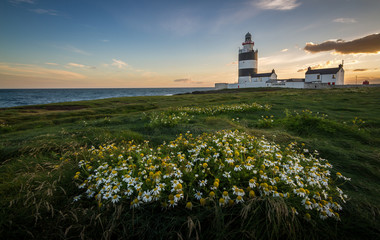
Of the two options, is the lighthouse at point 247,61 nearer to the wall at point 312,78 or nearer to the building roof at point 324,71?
the wall at point 312,78

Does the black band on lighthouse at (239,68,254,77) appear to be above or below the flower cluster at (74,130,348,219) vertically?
above

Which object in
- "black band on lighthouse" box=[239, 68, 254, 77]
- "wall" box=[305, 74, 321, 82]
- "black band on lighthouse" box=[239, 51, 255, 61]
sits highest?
"black band on lighthouse" box=[239, 51, 255, 61]

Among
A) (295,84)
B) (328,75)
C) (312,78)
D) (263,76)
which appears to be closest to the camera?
(295,84)

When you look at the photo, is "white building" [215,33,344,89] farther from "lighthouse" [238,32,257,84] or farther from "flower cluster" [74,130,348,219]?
"flower cluster" [74,130,348,219]

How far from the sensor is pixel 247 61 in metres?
63.9

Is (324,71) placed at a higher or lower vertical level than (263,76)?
higher

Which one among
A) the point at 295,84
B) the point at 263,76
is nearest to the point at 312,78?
the point at 295,84

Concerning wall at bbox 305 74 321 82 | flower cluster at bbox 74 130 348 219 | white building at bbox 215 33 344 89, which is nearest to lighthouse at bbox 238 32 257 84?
white building at bbox 215 33 344 89

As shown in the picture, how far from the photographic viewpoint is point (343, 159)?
4.80 metres

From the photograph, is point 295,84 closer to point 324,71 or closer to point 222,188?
point 324,71

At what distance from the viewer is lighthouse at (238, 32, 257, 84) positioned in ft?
205

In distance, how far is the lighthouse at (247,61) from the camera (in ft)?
205

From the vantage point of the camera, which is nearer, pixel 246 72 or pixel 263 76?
pixel 263 76

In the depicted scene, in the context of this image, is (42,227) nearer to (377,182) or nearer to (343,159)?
(377,182)
